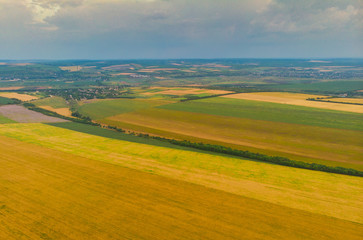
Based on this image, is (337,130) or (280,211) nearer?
(280,211)

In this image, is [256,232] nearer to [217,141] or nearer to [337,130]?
[217,141]

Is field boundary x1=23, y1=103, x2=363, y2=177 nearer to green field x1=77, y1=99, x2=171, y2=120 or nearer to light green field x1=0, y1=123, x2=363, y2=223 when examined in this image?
light green field x1=0, y1=123, x2=363, y2=223

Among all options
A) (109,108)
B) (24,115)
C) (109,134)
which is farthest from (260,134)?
(24,115)

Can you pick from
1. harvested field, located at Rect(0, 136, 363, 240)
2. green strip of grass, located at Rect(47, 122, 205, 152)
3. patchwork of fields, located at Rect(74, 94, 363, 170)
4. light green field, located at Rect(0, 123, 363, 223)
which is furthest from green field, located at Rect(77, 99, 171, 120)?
harvested field, located at Rect(0, 136, 363, 240)

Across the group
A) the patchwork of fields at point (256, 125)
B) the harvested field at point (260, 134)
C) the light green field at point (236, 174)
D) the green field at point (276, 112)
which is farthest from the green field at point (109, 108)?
the light green field at point (236, 174)

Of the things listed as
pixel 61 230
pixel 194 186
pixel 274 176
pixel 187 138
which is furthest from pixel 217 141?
pixel 61 230

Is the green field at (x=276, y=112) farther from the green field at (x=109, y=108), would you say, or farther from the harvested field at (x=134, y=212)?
the harvested field at (x=134, y=212)

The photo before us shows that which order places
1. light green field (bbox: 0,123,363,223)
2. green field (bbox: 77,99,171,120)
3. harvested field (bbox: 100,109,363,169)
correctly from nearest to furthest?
light green field (bbox: 0,123,363,223) → harvested field (bbox: 100,109,363,169) → green field (bbox: 77,99,171,120)

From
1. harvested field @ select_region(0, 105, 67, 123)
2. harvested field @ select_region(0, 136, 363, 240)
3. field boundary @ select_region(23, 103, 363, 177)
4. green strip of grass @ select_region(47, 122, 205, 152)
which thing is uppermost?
harvested field @ select_region(0, 105, 67, 123)
